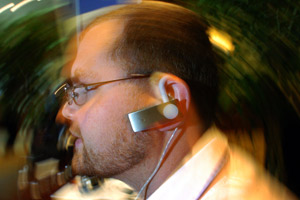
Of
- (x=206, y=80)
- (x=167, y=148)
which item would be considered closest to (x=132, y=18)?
(x=206, y=80)

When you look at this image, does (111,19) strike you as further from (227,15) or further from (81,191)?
(81,191)

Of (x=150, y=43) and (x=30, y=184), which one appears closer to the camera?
(x=150, y=43)

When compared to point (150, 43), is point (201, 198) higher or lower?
lower

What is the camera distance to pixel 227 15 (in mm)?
1053

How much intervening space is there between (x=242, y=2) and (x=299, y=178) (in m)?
0.71

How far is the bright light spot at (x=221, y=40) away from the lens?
39.4 inches

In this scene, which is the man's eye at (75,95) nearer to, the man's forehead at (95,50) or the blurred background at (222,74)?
the man's forehead at (95,50)

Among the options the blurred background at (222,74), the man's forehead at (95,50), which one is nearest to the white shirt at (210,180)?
the blurred background at (222,74)

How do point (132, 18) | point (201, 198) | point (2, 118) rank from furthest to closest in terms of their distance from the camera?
point (2, 118)
point (132, 18)
point (201, 198)

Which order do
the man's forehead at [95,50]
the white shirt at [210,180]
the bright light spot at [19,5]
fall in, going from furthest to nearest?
the bright light spot at [19,5]
the man's forehead at [95,50]
the white shirt at [210,180]

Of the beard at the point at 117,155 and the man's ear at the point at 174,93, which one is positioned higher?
the man's ear at the point at 174,93

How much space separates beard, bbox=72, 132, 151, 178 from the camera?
0.87m

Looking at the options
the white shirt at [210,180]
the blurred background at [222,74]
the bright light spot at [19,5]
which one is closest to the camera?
the white shirt at [210,180]

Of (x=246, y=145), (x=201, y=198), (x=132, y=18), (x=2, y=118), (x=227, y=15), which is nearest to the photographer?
(x=201, y=198)
